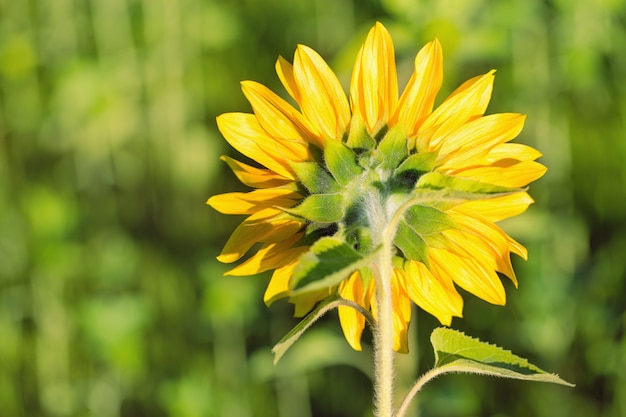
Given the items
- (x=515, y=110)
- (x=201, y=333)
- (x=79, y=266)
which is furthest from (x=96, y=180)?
(x=515, y=110)

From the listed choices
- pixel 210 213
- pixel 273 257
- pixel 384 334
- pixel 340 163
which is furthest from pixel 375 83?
pixel 210 213

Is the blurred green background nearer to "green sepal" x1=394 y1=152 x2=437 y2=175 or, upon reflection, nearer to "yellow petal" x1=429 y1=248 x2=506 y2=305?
"yellow petal" x1=429 y1=248 x2=506 y2=305

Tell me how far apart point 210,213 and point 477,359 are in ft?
6.88

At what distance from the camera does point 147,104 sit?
3.31 meters

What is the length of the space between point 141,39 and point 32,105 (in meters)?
0.52

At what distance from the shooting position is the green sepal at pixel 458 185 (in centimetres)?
89

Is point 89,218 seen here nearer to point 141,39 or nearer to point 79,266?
point 79,266

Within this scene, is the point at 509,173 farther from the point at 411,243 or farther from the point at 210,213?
the point at 210,213

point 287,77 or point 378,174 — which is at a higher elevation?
point 287,77

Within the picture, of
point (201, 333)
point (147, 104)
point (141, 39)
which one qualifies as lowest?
point (201, 333)

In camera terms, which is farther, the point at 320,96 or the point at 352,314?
the point at 352,314

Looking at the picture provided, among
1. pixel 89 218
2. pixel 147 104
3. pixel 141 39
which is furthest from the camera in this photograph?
pixel 141 39

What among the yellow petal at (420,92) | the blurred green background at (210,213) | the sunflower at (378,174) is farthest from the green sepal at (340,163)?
the blurred green background at (210,213)

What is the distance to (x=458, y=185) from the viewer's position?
916mm
